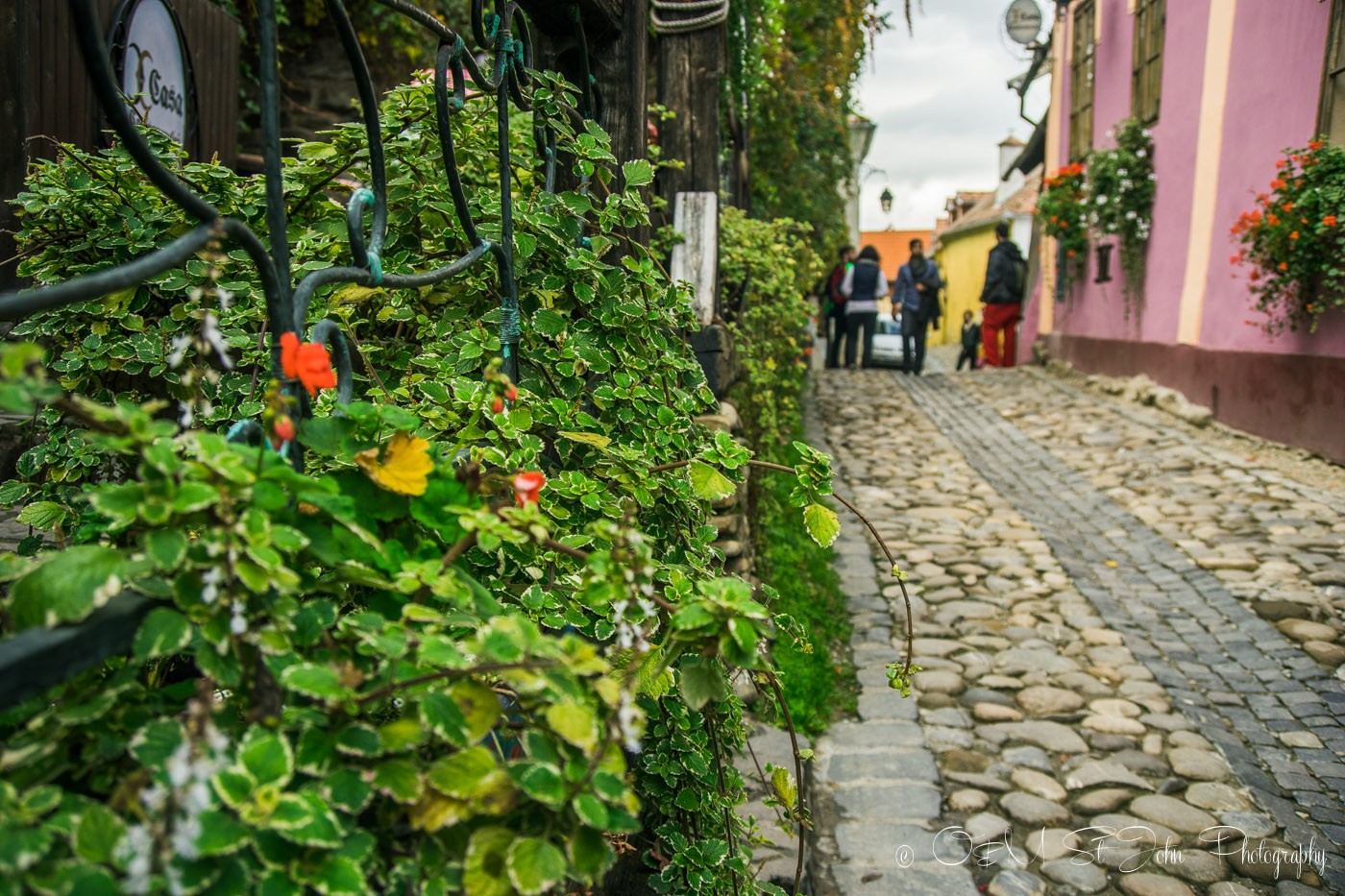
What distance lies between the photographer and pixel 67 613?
73 cm

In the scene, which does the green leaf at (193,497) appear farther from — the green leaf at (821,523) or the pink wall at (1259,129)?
the pink wall at (1259,129)

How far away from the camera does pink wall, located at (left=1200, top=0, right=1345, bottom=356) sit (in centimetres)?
688

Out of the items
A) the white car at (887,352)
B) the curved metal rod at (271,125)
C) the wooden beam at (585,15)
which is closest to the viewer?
the curved metal rod at (271,125)

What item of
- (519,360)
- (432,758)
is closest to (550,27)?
(519,360)

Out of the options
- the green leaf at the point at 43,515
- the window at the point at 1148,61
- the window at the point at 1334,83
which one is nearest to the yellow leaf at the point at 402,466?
the green leaf at the point at 43,515

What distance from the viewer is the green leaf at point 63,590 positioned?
735 millimetres

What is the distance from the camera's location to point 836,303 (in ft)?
44.7

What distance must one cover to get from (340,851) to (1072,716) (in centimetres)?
369

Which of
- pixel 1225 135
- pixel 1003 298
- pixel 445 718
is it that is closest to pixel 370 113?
pixel 445 718

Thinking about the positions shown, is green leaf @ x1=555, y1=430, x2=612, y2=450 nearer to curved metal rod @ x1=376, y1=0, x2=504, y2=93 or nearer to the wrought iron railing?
the wrought iron railing

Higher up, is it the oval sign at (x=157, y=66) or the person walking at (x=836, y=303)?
the oval sign at (x=157, y=66)

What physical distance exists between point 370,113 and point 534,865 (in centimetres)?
101

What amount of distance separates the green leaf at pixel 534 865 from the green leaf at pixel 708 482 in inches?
34.5

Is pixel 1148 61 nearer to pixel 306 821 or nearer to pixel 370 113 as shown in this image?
pixel 370 113
